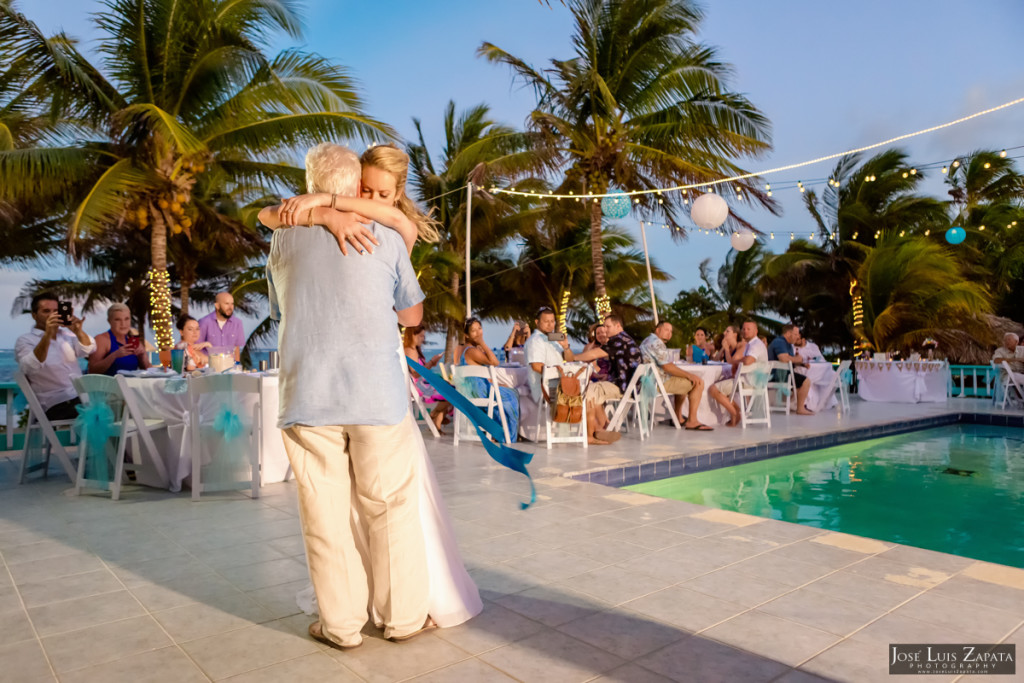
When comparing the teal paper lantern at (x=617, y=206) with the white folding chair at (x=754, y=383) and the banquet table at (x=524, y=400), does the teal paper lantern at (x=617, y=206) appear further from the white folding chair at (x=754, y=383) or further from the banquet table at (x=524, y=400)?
the banquet table at (x=524, y=400)

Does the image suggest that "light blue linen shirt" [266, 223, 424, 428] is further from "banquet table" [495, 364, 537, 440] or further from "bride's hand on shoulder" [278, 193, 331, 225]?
"banquet table" [495, 364, 537, 440]

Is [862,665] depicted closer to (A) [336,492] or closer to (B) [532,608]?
(B) [532,608]

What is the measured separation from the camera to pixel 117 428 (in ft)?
14.0

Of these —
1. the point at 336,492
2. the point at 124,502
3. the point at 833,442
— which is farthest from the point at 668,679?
the point at 833,442

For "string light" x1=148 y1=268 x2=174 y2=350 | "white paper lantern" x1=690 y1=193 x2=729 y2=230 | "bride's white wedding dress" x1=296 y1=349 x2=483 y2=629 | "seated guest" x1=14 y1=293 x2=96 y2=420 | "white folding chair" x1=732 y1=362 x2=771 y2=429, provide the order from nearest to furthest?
"bride's white wedding dress" x1=296 y1=349 x2=483 y2=629, "seated guest" x1=14 y1=293 x2=96 y2=420, "white folding chair" x1=732 y1=362 x2=771 y2=429, "white paper lantern" x1=690 y1=193 x2=729 y2=230, "string light" x1=148 y1=268 x2=174 y2=350

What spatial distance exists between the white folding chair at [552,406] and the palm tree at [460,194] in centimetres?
623

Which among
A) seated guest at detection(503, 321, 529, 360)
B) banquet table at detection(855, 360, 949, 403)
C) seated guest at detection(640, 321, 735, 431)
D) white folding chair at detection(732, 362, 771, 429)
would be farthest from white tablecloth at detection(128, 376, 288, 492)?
banquet table at detection(855, 360, 949, 403)

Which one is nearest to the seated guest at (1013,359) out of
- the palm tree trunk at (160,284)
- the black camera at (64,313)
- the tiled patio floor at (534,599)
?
the tiled patio floor at (534,599)

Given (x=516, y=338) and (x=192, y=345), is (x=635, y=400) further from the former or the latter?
(x=192, y=345)

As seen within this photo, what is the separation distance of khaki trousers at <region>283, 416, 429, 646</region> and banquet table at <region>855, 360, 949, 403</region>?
11.4 meters

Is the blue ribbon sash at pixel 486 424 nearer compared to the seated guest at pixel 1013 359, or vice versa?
the blue ribbon sash at pixel 486 424

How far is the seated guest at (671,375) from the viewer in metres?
7.32

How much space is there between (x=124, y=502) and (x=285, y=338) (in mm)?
2966

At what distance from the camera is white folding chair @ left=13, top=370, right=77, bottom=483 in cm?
462
